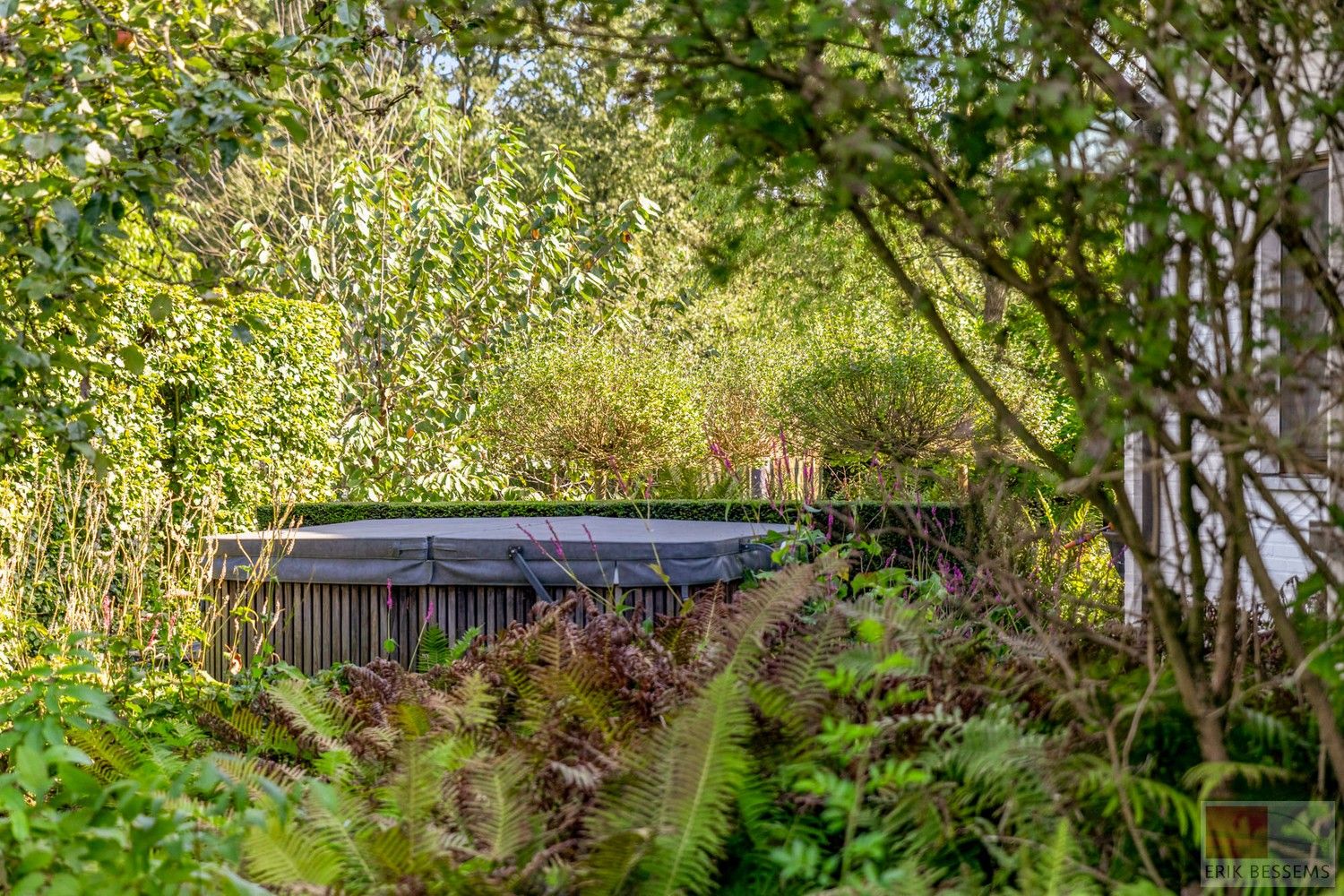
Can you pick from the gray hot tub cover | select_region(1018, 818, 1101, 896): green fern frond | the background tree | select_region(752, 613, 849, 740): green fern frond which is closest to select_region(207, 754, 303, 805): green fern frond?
select_region(752, 613, 849, 740): green fern frond

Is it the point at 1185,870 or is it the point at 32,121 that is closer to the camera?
the point at 1185,870

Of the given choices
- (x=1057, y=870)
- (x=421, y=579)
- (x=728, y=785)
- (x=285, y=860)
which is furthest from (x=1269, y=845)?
(x=421, y=579)

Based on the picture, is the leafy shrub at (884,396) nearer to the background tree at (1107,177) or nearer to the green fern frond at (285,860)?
the background tree at (1107,177)

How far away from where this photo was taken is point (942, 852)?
183cm

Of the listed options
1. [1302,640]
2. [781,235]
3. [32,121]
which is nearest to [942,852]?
[1302,640]

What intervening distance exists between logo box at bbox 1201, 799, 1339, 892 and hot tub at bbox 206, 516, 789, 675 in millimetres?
3858

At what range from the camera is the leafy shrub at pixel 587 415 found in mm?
11883

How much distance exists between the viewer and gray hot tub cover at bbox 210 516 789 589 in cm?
572

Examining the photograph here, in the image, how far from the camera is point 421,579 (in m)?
5.97

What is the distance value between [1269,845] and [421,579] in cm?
479

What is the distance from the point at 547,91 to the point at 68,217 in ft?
65.2

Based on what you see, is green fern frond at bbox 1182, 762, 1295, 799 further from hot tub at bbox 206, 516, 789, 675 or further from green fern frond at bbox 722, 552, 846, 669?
hot tub at bbox 206, 516, 789, 675

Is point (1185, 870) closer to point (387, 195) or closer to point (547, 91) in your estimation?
point (387, 195)

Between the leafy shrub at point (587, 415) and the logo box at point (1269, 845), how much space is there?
398 inches
